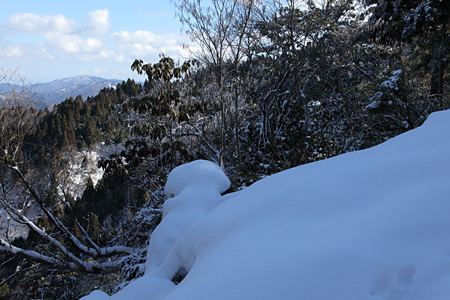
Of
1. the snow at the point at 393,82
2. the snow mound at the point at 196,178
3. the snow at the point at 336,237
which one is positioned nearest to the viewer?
the snow at the point at 336,237

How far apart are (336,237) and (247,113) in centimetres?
810

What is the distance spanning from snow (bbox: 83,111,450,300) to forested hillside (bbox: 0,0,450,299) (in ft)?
7.95

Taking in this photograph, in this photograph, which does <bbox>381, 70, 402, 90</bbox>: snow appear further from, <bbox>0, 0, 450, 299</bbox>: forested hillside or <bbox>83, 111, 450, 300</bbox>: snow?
<bbox>83, 111, 450, 300</bbox>: snow

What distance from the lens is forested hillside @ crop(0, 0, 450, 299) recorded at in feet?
19.1

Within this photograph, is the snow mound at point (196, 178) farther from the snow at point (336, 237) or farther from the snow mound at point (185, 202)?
the snow at point (336, 237)

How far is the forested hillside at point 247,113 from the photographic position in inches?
229

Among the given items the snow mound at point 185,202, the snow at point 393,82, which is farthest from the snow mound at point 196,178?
the snow at point 393,82

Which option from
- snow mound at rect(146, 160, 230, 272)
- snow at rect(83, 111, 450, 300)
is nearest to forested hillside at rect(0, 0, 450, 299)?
snow mound at rect(146, 160, 230, 272)

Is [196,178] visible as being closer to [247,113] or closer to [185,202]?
[185,202]

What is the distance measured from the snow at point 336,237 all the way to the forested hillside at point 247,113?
242 cm

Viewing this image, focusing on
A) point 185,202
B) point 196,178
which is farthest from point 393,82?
point 185,202

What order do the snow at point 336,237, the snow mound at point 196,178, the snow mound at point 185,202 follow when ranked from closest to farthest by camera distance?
the snow at point 336,237
the snow mound at point 185,202
the snow mound at point 196,178

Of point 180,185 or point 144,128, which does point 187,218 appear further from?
point 144,128

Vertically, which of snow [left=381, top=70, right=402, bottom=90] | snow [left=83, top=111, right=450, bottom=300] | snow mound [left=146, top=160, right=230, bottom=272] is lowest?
snow mound [left=146, top=160, right=230, bottom=272]
